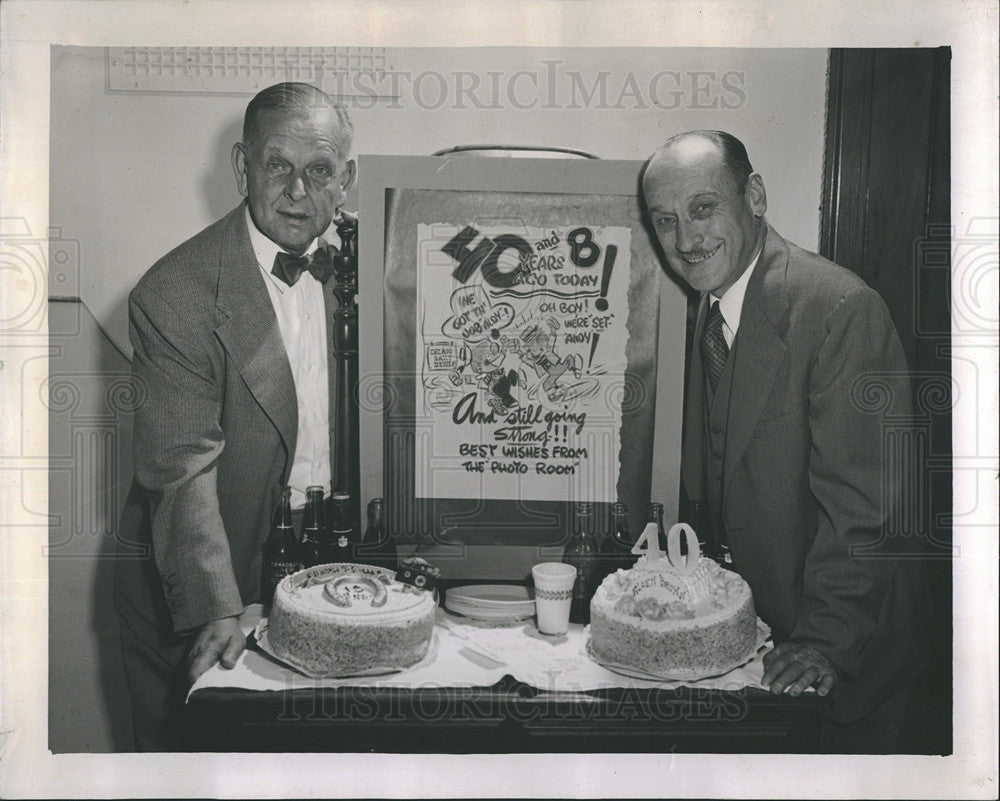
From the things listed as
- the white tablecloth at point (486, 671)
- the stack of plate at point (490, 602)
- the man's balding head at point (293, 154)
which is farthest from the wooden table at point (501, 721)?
the man's balding head at point (293, 154)

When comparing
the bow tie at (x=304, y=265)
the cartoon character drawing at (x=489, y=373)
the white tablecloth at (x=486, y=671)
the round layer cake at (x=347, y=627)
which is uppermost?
the bow tie at (x=304, y=265)

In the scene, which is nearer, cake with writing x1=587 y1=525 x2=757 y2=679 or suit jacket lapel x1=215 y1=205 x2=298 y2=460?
cake with writing x1=587 y1=525 x2=757 y2=679

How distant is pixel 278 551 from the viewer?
1780 millimetres

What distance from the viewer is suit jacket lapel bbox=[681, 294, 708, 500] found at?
1780 millimetres

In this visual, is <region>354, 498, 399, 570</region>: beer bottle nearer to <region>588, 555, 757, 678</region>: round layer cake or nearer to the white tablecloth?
the white tablecloth

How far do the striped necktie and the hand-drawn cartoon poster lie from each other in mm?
150

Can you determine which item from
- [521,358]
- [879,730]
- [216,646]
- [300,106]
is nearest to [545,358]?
[521,358]

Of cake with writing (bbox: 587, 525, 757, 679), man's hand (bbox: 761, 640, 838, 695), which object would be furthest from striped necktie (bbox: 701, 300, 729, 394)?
man's hand (bbox: 761, 640, 838, 695)

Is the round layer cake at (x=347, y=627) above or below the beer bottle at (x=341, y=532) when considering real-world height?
below

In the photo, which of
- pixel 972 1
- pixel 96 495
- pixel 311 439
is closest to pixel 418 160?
pixel 311 439

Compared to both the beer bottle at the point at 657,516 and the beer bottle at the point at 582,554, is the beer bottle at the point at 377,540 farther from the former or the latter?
the beer bottle at the point at 657,516

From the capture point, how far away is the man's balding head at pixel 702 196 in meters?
1.75

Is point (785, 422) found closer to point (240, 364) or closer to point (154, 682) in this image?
point (240, 364)

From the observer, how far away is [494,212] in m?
1.76
